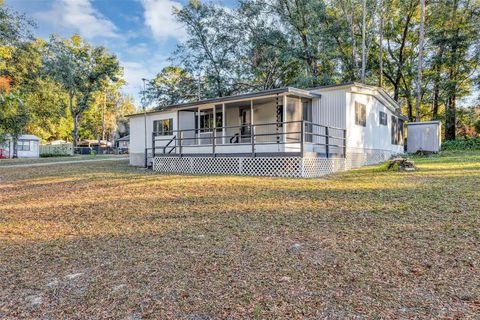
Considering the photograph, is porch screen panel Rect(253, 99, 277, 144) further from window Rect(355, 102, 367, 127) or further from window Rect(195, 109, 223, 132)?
window Rect(355, 102, 367, 127)

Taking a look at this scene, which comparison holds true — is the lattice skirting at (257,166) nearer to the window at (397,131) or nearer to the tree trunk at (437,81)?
the window at (397,131)

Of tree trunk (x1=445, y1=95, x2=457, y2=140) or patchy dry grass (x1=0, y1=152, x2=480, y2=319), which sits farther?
tree trunk (x1=445, y1=95, x2=457, y2=140)

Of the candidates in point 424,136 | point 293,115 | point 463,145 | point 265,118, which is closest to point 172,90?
point 265,118

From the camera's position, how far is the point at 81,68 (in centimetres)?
3725

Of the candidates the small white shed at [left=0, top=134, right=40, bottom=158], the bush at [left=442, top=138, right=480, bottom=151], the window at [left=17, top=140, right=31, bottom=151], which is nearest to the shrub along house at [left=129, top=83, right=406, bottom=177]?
the bush at [left=442, top=138, right=480, bottom=151]

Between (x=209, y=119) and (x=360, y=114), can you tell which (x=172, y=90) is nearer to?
(x=209, y=119)

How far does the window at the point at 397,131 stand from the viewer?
61.8 ft

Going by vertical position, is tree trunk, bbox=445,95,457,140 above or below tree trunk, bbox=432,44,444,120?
below

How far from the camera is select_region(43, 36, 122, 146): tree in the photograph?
1387 inches

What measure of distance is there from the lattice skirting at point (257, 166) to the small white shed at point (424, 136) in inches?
397

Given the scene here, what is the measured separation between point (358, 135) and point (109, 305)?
42.9ft

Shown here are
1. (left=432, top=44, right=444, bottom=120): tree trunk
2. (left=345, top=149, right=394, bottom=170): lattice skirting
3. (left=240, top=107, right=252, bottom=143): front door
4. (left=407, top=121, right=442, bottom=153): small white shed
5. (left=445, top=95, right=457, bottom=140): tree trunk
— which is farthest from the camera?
(left=445, top=95, right=457, bottom=140): tree trunk

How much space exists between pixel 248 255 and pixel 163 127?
13.7 metres

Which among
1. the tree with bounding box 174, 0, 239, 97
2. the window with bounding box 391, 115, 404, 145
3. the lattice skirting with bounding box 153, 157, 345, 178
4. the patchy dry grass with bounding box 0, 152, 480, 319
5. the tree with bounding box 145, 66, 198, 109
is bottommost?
the patchy dry grass with bounding box 0, 152, 480, 319
